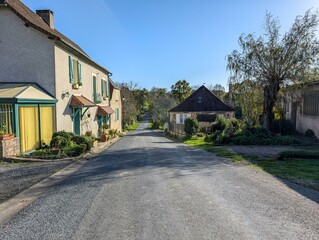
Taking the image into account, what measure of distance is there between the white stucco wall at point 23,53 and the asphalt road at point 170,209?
775 centimetres

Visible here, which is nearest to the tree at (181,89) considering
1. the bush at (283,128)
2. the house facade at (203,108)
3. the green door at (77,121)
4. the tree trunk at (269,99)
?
the house facade at (203,108)

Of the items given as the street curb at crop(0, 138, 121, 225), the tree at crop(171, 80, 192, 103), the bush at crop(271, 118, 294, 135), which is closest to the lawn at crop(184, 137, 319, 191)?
the street curb at crop(0, 138, 121, 225)

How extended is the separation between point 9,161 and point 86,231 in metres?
7.97

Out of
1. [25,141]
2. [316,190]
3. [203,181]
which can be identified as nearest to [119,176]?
[203,181]

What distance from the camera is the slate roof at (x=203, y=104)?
38.2 metres

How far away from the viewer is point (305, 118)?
71.4ft

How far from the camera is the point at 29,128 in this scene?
1256cm

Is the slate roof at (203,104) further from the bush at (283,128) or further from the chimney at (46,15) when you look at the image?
the chimney at (46,15)

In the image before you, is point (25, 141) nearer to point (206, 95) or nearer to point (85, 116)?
point (85, 116)

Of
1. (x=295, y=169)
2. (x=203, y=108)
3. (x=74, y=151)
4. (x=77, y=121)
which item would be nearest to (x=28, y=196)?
(x=74, y=151)

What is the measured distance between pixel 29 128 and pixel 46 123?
150 cm

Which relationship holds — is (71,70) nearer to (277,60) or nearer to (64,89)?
(64,89)

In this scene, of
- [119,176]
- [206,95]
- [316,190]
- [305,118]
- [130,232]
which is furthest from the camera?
[206,95]

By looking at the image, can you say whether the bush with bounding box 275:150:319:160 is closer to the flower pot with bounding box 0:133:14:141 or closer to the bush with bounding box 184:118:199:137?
the flower pot with bounding box 0:133:14:141
